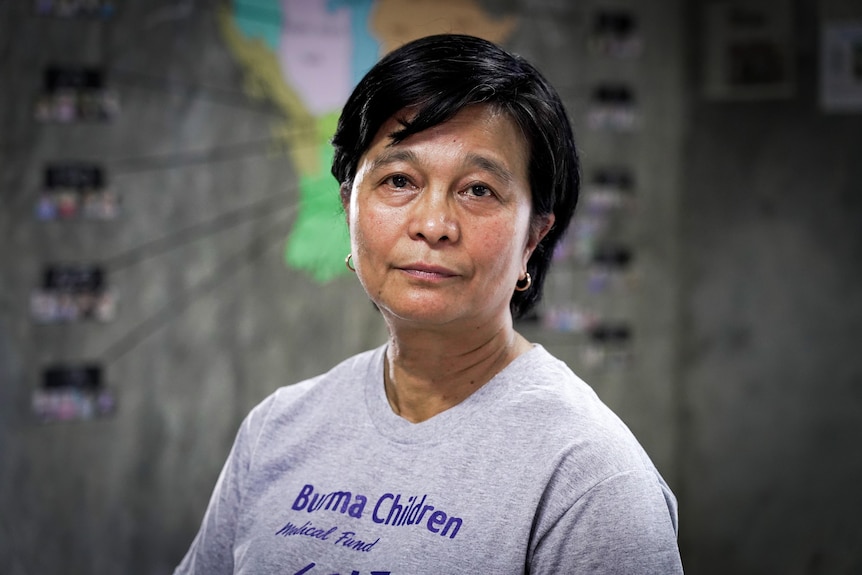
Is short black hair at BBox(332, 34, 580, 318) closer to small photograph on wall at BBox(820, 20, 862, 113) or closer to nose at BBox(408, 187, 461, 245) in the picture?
nose at BBox(408, 187, 461, 245)

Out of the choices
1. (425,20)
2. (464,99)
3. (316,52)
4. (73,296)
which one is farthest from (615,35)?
(464,99)

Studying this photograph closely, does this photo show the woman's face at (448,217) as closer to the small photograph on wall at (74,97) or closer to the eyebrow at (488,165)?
the eyebrow at (488,165)

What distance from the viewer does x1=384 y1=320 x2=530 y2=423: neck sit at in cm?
121

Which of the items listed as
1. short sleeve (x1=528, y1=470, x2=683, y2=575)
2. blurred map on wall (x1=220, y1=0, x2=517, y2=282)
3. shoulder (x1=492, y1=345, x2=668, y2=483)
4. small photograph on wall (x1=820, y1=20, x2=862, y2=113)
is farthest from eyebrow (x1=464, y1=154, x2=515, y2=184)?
small photograph on wall (x1=820, y1=20, x2=862, y2=113)

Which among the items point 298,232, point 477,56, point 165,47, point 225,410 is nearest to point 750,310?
point 298,232

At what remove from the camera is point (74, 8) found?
2619 mm

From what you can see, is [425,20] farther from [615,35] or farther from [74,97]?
[74,97]

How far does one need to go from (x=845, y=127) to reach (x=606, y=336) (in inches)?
44.3

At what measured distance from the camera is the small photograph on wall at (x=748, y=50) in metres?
3.29

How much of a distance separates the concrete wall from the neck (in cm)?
236

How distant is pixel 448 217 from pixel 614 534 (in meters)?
0.43

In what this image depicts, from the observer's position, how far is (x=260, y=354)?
294 cm

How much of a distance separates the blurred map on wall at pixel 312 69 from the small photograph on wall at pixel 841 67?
1.38 metres

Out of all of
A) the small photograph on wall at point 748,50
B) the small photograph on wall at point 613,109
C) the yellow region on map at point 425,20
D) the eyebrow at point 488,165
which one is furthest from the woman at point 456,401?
the small photograph on wall at point 748,50
